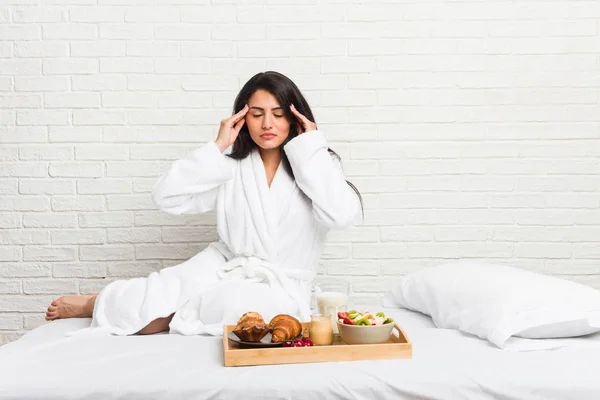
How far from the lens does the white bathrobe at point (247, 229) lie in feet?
8.23

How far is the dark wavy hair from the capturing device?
286cm

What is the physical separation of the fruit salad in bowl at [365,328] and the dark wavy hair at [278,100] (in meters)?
0.92

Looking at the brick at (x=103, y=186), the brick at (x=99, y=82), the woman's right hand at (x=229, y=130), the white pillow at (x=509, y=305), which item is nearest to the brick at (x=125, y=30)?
the brick at (x=99, y=82)

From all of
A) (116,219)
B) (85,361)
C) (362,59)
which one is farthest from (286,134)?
(85,361)

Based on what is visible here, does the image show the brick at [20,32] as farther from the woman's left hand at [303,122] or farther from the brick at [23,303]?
the woman's left hand at [303,122]

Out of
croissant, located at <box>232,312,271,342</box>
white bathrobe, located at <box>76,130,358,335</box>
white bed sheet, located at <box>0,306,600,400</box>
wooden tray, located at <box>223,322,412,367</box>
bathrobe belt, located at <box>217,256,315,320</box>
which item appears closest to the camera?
white bed sheet, located at <box>0,306,600,400</box>

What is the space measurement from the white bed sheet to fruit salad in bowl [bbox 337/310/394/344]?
0.10 metres

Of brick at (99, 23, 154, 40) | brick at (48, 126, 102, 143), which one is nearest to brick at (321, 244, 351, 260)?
brick at (48, 126, 102, 143)

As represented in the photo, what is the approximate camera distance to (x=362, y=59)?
3.36m

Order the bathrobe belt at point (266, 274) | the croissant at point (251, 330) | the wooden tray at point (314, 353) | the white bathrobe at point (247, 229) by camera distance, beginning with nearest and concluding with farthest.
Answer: the wooden tray at point (314, 353), the croissant at point (251, 330), the white bathrobe at point (247, 229), the bathrobe belt at point (266, 274)

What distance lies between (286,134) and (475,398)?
142 centimetres

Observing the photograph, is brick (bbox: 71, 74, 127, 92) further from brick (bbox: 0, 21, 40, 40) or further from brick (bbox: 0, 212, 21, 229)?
brick (bbox: 0, 212, 21, 229)

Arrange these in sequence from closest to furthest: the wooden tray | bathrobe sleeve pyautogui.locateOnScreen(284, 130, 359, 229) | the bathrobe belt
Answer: the wooden tray, the bathrobe belt, bathrobe sleeve pyautogui.locateOnScreen(284, 130, 359, 229)

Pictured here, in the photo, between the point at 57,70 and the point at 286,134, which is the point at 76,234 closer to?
the point at 57,70
